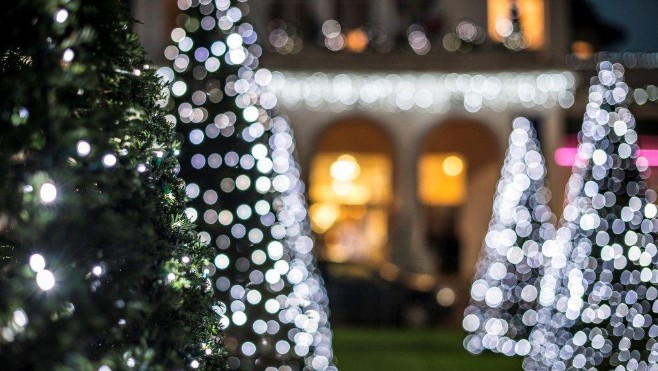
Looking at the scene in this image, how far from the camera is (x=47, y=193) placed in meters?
3.12

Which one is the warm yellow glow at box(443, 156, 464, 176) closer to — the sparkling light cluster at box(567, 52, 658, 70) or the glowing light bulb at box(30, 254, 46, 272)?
the sparkling light cluster at box(567, 52, 658, 70)

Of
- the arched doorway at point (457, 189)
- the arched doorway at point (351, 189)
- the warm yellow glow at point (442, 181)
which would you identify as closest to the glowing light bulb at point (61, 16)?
the arched doorway at point (457, 189)

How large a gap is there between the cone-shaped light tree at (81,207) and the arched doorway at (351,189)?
69.9ft

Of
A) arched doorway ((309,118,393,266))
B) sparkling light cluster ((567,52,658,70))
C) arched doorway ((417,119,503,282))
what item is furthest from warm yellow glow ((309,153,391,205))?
sparkling light cluster ((567,52,658,70))

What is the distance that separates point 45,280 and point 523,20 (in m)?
24.0

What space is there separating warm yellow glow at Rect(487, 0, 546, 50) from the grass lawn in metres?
10.5

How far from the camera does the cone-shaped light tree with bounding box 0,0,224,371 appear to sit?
306cm

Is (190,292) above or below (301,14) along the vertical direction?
below

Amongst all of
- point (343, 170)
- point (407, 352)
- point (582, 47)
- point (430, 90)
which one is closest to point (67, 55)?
point (407, 352)

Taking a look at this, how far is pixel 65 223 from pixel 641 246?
305 inches

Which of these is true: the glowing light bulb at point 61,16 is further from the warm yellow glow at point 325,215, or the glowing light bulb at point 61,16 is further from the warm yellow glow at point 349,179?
the warm yellow glow at point 325,215

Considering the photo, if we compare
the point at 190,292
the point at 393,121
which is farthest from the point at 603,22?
the point at 190,292

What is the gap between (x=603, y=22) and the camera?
31.9m

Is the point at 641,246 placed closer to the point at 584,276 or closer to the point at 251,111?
the point at 584,276
